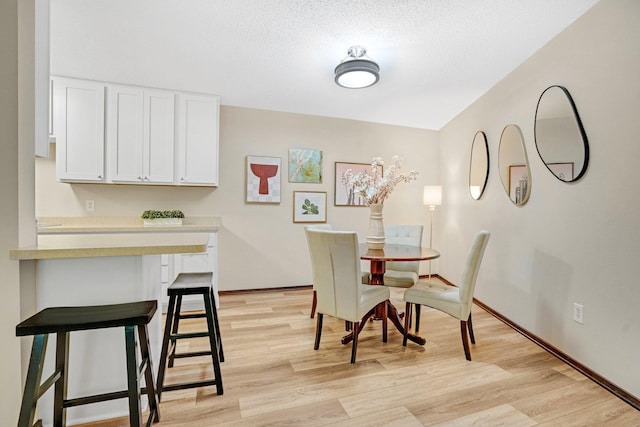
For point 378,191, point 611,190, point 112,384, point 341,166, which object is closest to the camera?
point 112,384

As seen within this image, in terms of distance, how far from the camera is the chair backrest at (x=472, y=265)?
2268 millimetres

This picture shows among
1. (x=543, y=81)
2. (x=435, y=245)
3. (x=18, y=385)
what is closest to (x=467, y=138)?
(x=543, y=81)

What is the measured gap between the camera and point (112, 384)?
157 cm

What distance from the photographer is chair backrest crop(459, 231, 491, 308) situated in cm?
227

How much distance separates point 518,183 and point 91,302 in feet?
11.3

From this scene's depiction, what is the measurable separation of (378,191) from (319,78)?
1.47 m

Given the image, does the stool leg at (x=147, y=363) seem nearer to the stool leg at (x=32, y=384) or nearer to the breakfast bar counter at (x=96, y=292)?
the breakfast bar counter at (x=96, y=292)

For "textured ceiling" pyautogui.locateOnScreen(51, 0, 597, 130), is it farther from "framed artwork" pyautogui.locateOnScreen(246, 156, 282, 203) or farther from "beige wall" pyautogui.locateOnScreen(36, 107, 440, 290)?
"framed artwork" pyautogui.locateOnScreen(246, 156, 282, 203)

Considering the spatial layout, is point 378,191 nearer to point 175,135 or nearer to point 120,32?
point 175,135

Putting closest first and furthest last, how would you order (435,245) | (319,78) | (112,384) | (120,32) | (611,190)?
1. (112,384)
2. (611,190)
3. (120,32)
4. (319,78)
5. (435,245)

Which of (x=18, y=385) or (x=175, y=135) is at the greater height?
(x=175, y=135)

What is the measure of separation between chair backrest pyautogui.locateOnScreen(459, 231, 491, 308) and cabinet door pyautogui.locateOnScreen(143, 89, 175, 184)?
3024 millimetres

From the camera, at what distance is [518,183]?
9.67 feet

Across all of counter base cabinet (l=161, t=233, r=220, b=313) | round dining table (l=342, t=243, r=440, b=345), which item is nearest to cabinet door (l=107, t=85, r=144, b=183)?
counter base cabinet (l=161, t=233, r=220, b=313)
